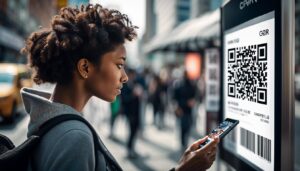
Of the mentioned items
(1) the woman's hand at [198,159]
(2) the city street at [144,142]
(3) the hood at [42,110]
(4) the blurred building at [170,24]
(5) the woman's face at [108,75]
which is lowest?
(2) the city street at [144,142]


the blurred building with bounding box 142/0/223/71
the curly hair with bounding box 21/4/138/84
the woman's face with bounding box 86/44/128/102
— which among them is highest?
the blurred building with bounding box 142/0/223/71

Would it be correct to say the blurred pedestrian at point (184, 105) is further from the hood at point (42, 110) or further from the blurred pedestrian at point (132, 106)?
the hood at point (42, 110)

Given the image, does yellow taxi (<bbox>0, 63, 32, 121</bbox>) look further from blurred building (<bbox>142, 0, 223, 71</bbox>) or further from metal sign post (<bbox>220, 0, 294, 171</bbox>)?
metal sign post (<bbox>220, 0, 294, 171</bbox>)

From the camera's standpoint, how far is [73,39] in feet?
5.39

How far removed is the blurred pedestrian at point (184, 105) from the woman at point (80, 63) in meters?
6.74

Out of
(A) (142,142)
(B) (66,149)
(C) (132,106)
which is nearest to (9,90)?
(A) (142,142)

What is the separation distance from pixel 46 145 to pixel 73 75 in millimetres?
333

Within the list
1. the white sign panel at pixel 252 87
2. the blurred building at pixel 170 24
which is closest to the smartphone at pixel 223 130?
the white sign panel at pixel 252 87

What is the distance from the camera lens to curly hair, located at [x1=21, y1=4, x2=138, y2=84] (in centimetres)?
167

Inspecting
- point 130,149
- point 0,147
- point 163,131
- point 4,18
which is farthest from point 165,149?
point 4,18

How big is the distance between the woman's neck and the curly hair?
29mm

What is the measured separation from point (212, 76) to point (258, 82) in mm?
4493

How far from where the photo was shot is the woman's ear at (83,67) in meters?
1.68

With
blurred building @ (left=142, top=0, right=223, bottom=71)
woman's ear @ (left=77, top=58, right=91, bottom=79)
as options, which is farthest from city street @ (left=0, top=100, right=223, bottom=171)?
woman's ear @ (left=77, top=58, right=91, bottom=79)
